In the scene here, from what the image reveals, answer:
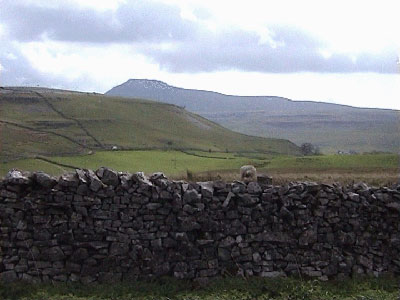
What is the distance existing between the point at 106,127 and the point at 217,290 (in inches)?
3832

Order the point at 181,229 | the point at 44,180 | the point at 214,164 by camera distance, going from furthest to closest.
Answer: the point at 214,164
the point at 181,229
the point at 44,180

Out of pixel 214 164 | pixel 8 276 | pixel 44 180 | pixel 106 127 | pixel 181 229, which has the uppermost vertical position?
pixel 44 180

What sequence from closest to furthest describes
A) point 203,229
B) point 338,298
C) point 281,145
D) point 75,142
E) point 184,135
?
point 338,298 < point 203,229 < point 75,142 < point 281,145 < point 184,135

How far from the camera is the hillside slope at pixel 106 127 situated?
79.9m

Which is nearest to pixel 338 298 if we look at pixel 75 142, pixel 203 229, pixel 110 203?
pixel 203 229

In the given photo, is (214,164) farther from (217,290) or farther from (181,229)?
(217,290)

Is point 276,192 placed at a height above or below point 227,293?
above

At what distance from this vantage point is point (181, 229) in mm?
11984

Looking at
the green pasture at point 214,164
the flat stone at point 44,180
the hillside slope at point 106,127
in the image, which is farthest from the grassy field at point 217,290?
the hillside slope at point 106,127

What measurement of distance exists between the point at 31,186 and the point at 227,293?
4.50 m

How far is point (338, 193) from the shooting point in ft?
41.3

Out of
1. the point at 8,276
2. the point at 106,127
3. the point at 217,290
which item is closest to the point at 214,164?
the point at 217,290

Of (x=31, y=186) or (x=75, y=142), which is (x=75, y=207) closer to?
(x=31, y=186)

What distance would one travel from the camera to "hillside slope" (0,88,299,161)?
3147 inches
